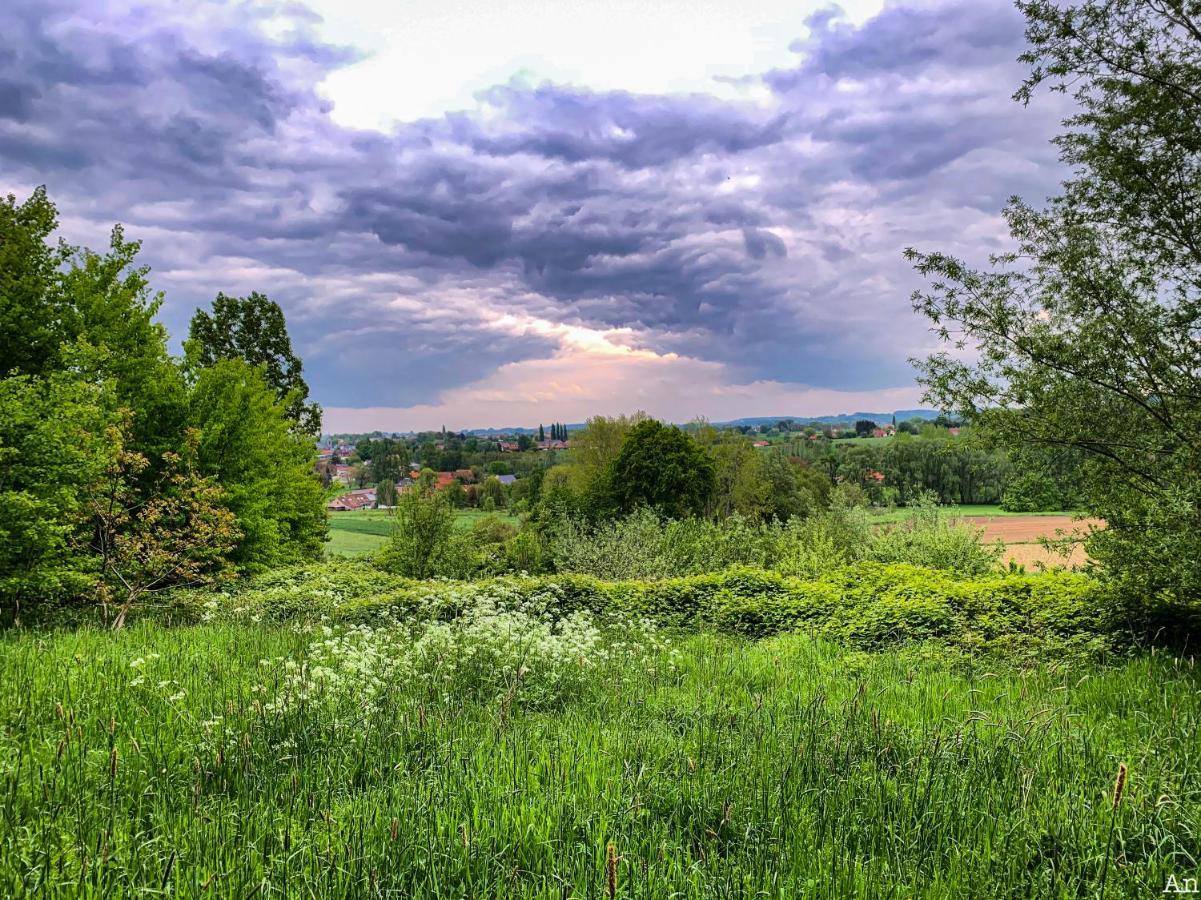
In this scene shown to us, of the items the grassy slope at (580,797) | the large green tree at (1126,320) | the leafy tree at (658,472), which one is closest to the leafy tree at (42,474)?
the grassy slope at (580,797)

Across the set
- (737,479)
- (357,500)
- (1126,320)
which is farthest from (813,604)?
(357,500)

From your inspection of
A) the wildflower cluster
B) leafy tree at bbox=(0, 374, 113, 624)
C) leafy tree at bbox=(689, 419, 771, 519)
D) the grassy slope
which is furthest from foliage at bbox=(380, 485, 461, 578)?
leafy tree at bbox=(689, 419, 771, 519)

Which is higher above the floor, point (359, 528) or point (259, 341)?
point (259, 341)

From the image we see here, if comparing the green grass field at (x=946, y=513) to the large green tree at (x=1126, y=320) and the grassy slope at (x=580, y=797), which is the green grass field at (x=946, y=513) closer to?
the large green tree at (x=1126, y=320)

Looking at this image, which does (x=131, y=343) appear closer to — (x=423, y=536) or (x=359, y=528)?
(x=423, y=536)

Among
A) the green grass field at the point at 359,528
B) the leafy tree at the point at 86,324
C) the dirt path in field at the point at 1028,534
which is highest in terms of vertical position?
the leafy tree at the point at 86,324

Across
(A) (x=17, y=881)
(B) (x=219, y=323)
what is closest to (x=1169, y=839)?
(A) (x=17, y=881)

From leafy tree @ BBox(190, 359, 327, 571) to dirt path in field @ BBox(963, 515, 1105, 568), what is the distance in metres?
16.2

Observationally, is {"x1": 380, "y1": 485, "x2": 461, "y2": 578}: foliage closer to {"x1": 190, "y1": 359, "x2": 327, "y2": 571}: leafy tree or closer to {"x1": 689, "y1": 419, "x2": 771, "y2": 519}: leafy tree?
{"x1": 190, "y1": 359, "x2": 327, "y2": 571}: leafy tree

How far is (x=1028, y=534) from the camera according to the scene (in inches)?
909

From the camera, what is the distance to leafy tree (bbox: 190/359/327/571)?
647 inches

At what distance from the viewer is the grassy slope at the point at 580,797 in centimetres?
244

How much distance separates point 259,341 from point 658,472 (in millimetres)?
20056

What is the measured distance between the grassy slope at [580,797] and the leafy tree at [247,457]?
1237 centimetres
